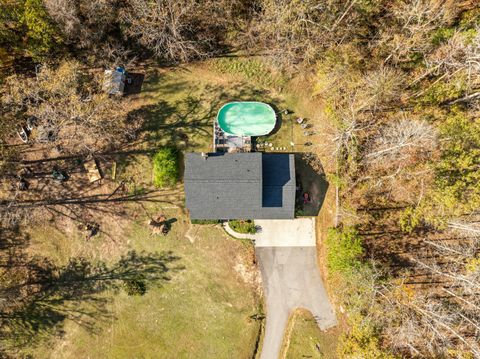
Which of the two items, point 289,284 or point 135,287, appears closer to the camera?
point 135,287

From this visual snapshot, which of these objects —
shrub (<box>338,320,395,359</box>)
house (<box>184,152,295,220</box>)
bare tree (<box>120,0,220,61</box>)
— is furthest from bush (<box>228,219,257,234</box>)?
bare tree (<box>120,0,220,61</box>)

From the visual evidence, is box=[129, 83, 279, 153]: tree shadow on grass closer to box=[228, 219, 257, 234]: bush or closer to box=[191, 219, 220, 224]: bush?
box=[191, 219, 220, 224]: bush

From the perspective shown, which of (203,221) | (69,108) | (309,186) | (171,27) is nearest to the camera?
(69,108)

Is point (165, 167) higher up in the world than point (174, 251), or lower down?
higher up

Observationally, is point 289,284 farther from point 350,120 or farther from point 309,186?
point 350,120

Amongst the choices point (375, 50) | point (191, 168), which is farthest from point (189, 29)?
point (375, 50)

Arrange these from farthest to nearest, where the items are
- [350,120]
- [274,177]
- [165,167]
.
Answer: [165,167] → [274,177] → [350,120]

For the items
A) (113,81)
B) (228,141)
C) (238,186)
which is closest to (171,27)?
(113,81)

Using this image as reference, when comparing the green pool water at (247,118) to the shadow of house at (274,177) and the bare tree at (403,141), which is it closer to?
the shadow of house at (274,177)
